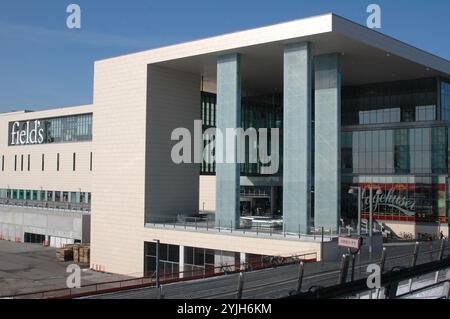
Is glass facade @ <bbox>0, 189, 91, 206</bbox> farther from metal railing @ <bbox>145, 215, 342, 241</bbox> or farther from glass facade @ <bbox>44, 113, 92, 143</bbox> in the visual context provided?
metal railing @ <bbox>145, 215, 342, 241</bbox>

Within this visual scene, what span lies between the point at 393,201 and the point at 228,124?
635 inches

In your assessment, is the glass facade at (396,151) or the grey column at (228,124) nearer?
the grey column at (228,124)

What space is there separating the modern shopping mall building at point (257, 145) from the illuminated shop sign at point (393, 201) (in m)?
0.08

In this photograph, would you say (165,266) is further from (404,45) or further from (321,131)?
(404,45)

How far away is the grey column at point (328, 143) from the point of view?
3269cm

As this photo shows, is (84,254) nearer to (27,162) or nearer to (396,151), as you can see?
(396,151)

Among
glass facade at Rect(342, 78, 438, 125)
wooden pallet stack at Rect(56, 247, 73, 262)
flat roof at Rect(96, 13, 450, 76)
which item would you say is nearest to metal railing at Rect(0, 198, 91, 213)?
wooden pallet stack at Rect(56, 247, 73, 262)

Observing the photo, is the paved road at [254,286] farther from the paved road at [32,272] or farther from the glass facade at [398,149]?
the glass facade at [398,149]

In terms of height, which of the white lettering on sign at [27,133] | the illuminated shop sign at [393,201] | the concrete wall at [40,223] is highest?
the white lettering on sign at [27,133]

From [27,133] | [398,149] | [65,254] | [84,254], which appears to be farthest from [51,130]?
[398,149]

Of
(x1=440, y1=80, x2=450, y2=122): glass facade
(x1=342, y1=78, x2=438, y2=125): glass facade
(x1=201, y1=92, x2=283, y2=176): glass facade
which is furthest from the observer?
(x1=201, y1=92, x2=283, y2=176): glass facade

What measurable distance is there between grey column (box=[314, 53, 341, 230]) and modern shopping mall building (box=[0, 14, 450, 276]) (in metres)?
0.07

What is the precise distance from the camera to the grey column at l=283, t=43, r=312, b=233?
31.4 metres

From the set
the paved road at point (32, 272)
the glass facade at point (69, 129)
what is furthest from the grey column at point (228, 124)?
the glass facade at point (69, 129)
